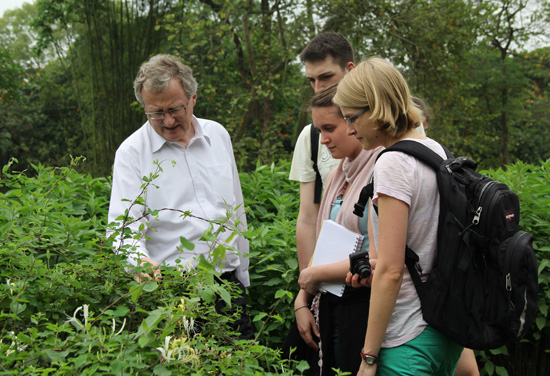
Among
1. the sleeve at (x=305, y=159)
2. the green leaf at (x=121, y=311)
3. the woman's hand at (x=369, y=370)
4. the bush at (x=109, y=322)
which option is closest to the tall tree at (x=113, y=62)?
the sleeve at (x=305, y=159)

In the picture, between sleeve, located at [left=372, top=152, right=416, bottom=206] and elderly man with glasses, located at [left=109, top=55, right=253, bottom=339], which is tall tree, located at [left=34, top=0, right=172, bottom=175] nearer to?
elderly man with glasses, located at [left=109, top=55, right=253, bottom=339]

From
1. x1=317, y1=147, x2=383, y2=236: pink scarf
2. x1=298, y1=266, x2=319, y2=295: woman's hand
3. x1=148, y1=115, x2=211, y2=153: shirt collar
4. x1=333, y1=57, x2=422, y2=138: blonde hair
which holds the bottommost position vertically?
x1=298, y1=266, x2=319, y2=295: woman's hand

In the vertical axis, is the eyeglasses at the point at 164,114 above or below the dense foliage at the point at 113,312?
above

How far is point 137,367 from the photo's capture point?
1.39m

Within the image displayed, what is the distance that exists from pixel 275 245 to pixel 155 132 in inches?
38.0

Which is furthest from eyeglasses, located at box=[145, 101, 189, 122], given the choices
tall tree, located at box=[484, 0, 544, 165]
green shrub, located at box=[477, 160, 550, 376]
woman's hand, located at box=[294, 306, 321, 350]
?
tall tree, located at box=[484, 0, 544, 165]

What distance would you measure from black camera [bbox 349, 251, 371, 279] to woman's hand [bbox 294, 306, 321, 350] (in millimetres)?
556

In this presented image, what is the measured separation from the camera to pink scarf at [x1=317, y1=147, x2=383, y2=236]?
8.18ft

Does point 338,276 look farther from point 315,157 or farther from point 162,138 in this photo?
point 162,138

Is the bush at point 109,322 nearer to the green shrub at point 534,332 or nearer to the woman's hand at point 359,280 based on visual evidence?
the woman's hand at point 359,280

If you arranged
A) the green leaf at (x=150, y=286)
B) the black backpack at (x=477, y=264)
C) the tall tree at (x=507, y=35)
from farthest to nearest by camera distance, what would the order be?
the tall tree at (x=507, y=35)
the black backpack at (x=477, y=264)
the green leaf at (x=150, y=286)

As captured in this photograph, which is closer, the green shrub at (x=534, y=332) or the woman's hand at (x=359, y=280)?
the woman's hand at (x=359, y=280)

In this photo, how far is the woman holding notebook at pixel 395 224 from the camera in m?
2.04

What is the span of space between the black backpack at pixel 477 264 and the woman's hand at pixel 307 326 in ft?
2.50
